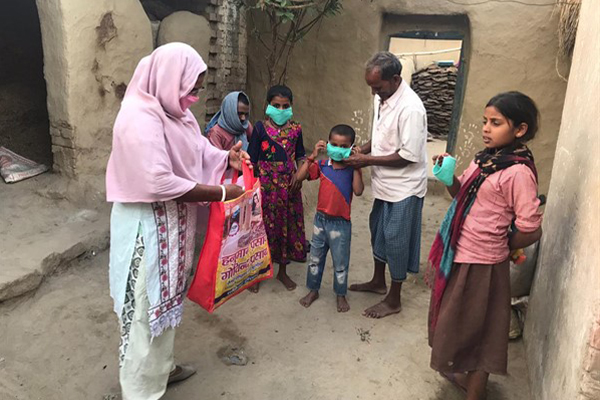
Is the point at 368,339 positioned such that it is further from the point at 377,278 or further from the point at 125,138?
the point at 125,138

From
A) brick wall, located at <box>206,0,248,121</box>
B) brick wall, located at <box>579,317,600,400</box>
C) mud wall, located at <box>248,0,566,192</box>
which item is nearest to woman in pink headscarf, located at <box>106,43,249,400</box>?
brick wall, located at <box>579,317,600,400</box>

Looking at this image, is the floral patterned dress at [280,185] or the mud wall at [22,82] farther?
the mud wall at [22,82]

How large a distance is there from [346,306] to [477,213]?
1.47 metres

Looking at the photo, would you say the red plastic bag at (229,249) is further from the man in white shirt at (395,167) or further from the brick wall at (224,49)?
the brick wall at (224,49)

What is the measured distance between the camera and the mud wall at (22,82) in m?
5.09

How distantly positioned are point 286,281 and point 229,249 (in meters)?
1.38

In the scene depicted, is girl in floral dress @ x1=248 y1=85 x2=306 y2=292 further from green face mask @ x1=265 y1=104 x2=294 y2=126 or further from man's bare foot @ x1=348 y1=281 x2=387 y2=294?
man's bare foot @ x1=348 y1=281 x2=387 y2=294

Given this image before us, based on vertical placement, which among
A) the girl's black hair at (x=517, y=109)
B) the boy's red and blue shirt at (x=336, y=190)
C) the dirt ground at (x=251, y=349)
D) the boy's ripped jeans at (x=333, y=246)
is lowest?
the dirt ground at (x=251, y=349)

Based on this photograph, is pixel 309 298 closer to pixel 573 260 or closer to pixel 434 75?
pixel 573 260

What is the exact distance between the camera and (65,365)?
2619mm

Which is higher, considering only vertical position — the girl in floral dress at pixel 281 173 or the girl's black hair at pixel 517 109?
the girl's black hair at pixel 517 109

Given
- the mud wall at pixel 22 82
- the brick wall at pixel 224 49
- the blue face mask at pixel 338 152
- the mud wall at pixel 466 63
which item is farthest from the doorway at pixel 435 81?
the blue face mask at pixel 338 152

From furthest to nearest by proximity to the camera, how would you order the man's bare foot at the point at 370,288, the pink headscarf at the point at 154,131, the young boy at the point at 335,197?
1. the man's bare foot at the point at 370,288
2. the young boy at the point at 335,197
3. the pink headscarf at the point at 154,131

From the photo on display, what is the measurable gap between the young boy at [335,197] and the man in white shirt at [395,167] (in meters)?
0.10
